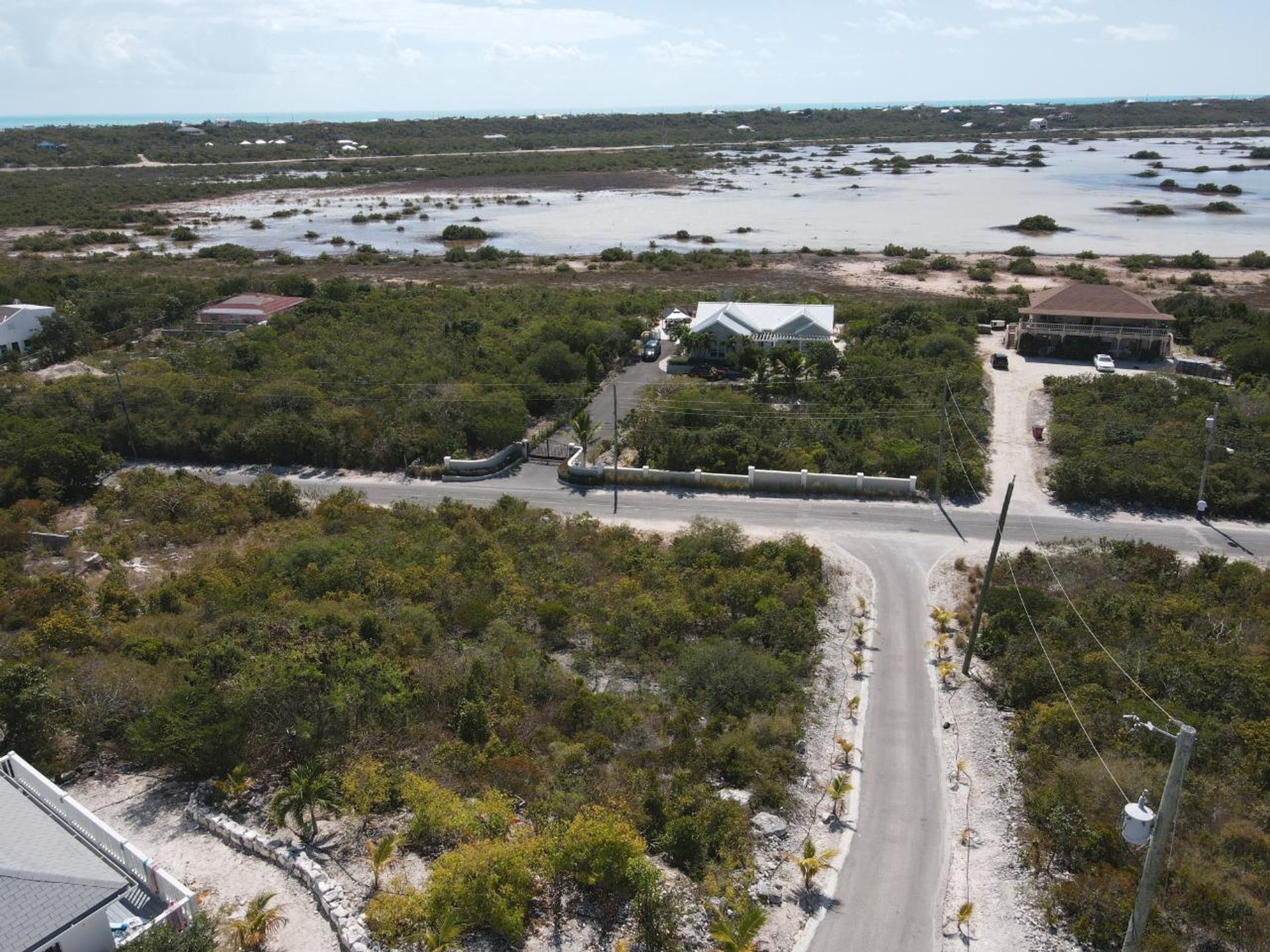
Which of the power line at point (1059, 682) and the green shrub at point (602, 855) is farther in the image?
the power line at point (1059, 682)

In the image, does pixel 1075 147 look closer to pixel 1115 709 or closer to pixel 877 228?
pixel 877 228

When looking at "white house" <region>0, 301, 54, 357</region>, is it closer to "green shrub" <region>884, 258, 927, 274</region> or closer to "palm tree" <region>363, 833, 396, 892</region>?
"palm tree" <region>363, 833, 396, 892</region>

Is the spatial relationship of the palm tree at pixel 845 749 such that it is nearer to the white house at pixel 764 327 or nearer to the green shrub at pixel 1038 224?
the white house at pixel 764 327

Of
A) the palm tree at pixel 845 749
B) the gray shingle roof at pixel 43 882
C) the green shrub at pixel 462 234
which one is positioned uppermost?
the green shrub at pixel 462 234

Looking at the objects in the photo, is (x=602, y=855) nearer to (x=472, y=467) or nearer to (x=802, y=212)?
(x=472, y=467)

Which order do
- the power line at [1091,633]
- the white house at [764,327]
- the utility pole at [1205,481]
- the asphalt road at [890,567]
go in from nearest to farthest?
the asphalt road at [890,567] → the power line at [1091,633] → the utility pole at [1205,481] → the white house at [764,327]

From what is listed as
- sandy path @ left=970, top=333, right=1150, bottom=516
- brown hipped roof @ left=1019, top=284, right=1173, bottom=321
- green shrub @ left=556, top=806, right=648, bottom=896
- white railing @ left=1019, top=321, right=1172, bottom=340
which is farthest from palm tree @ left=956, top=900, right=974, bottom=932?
brown hipped roof @ left=1019, top=284, right=1173, bottom=321

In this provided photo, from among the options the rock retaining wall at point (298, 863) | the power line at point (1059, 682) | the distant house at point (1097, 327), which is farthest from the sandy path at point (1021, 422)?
the rock retaining wall at point (298, 863)
